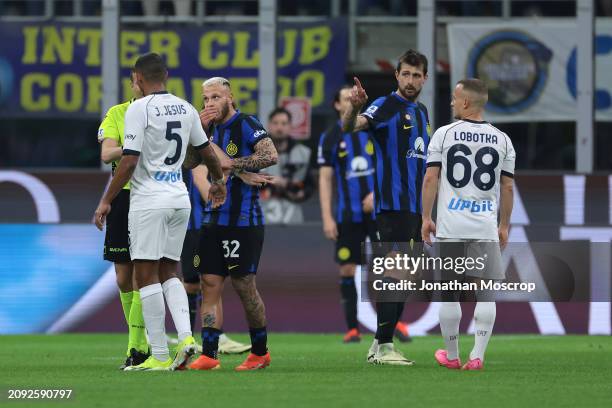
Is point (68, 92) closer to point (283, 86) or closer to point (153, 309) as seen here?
point (283, 86)

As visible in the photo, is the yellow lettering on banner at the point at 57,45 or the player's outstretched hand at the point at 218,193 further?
the yellow lettering on banner at the point at 57,45

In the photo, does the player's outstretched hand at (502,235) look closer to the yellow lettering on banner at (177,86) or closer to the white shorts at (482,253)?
the white shorts at (482,253)

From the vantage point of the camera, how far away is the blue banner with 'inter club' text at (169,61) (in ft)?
59.3

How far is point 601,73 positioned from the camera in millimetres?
17828

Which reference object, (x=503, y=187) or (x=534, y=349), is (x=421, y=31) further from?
(x=503, y=187)

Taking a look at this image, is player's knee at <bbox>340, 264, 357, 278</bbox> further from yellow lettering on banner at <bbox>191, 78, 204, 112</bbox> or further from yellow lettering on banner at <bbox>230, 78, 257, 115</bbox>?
yellow lettering on banner at <bbox>191, 78, 204, 112</bbox>

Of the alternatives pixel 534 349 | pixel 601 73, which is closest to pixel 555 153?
pixel 601 73

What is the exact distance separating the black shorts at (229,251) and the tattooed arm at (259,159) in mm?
417

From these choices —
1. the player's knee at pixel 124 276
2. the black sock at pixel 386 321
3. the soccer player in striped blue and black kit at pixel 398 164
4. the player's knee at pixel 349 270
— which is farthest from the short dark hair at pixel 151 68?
the player's knee at pixel 349 270

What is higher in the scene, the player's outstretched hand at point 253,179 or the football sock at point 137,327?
the player's outstretched hand at point 253,179

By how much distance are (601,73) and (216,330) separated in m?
8.20

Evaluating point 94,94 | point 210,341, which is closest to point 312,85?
point 94,94

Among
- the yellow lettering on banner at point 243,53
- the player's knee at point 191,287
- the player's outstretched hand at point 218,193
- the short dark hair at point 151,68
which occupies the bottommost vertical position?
the player's knee at point 191,287

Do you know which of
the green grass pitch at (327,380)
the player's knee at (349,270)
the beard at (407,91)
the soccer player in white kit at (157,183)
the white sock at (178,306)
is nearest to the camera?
the green grass pitch at (327,380)
